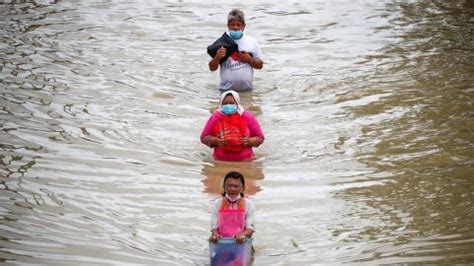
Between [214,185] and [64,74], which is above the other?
[64,74]

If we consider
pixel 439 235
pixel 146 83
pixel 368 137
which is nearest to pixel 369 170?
pixel 368 137

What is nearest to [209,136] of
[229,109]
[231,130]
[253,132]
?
[231,130]

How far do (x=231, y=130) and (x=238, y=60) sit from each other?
344 cm

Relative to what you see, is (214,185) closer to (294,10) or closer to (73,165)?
(73,165)

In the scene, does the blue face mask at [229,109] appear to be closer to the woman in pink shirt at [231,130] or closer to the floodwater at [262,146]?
the woman in pink shirt at [231,130]

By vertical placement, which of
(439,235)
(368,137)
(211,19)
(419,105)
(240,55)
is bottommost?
(439,235)

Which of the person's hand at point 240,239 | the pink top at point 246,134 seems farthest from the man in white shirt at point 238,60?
the person's hand at point 240,239

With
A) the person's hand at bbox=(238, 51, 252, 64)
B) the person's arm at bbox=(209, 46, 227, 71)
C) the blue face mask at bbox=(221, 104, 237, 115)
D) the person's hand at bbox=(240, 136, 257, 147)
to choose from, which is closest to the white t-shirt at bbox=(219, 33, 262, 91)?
the person's hand at bbox=(238, 51, 252, 64)

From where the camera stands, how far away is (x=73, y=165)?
10602 mm

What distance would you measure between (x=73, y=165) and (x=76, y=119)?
202cm

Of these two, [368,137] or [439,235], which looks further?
[368,137]

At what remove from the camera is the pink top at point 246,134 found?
10906 millimetres

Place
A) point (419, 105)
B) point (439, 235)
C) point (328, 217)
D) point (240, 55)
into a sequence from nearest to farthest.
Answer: point (439, 235), point (328, 217), point (419, 105), point (240, 55)

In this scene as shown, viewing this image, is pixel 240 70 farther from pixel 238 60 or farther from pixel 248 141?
pixel 248 141
